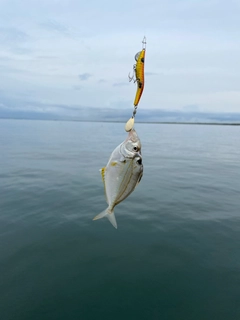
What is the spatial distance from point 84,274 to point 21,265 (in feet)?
6.90

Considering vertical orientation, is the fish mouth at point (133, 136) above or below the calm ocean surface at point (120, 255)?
above

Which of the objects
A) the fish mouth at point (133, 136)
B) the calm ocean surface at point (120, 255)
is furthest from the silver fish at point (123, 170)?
the calm ocean surface at point (120, 255)

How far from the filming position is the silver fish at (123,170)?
429cm

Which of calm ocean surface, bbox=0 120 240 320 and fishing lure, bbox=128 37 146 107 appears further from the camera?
calm ocean surface, bbox=0 120 240 320

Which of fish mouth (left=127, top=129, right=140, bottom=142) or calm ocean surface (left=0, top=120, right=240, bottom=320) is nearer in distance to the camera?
fish mouth (left=127, top=129, right=140, bottom=142)

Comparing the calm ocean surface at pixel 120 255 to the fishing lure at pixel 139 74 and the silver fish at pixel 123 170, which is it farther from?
the fishing lure at pixel 139 74

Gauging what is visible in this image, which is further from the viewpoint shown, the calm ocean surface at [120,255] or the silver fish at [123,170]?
the calm ocean surface at [120,255]

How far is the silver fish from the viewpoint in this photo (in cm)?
429

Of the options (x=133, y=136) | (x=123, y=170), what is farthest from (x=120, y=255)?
(x=133, y=136)

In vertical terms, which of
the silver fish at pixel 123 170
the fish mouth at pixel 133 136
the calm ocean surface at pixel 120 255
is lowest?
the calm ocean surface at pixel 120 255

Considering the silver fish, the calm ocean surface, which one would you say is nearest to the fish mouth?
the silver fish

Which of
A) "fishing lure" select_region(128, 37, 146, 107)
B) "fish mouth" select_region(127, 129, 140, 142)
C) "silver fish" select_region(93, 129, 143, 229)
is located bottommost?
"silver fish" select_region(93, 129, 143, 229)

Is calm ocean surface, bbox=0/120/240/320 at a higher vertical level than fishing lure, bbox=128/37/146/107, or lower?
lower

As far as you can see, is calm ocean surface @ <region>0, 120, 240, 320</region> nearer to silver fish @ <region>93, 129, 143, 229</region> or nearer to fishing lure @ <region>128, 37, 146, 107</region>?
silver fish @ <region>93, 129, 143, 229</region>
